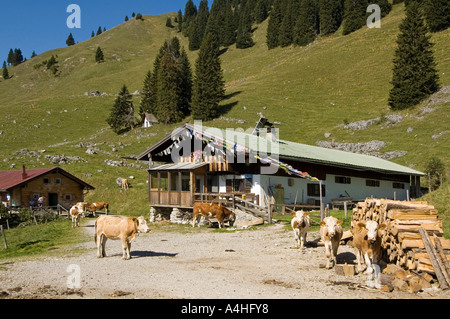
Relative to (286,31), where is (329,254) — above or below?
below

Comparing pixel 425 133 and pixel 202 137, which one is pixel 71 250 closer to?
pixel 202 137

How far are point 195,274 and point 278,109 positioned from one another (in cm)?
6554

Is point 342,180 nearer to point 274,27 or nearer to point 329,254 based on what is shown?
point 329,254

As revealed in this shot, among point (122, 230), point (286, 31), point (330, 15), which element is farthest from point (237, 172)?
point (286, 31)

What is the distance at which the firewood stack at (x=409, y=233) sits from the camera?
1067cm

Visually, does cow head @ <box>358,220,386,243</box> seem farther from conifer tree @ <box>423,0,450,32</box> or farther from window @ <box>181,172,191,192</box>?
conifer tree @ <box>423,0,450,32</box>

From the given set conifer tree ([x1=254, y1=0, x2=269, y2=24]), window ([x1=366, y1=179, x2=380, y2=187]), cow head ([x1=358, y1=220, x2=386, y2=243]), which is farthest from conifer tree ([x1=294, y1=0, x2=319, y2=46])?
cow head ([x1=358, y1=220, x2=386, y2=243])

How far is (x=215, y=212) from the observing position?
25.2 meters

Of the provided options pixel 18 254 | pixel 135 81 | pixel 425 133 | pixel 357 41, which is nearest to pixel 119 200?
pixel 18 254

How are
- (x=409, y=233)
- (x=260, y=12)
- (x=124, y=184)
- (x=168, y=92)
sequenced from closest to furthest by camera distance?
(x=409, y=233)
(x=124, y=184)
(x=168, y=92)
(x=260, y=12)

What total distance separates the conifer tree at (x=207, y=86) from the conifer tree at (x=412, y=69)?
106ft

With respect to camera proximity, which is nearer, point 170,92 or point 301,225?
point 301,225

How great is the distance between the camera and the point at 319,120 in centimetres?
6900

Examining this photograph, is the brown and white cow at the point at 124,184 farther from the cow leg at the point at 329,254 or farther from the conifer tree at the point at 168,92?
the conifer tree at the point at 168,92
